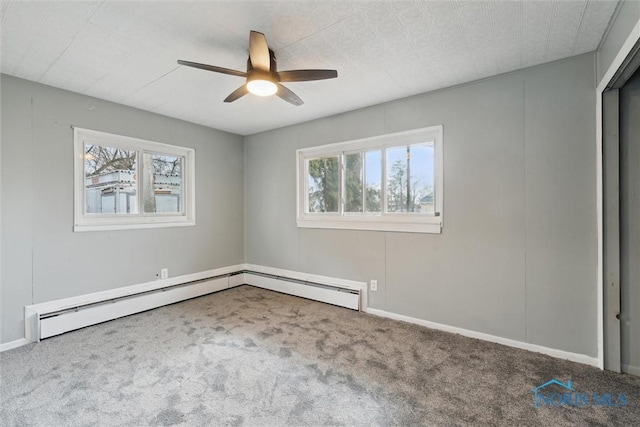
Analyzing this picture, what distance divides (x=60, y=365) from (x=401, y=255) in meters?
3.13

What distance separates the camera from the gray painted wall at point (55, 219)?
2566 mm

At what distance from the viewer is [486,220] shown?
2670mm

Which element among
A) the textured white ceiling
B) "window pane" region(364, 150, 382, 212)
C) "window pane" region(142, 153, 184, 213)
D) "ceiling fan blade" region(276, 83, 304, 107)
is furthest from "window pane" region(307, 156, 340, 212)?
"window pane" region(142, 153, 184, 213)

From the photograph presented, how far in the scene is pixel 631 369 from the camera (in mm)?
2084

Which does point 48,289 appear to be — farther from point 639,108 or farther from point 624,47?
point 639,108

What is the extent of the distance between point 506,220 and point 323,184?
2.18 m

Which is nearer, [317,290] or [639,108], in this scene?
[639,108]

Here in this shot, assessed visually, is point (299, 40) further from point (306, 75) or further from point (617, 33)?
point (617, 33)

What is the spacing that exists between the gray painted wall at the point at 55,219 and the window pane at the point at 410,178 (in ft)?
9.06

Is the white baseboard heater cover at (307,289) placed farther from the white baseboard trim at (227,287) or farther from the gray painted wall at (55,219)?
the gray painted wall at (55,219)

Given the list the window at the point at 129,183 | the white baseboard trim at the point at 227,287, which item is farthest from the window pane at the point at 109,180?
the white baseboard trim at the point at 227,287

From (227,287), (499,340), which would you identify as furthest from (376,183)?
(227,287)

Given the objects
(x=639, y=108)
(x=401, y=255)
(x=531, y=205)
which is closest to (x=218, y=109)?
(x=401, y=255)

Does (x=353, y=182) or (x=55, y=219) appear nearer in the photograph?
(x=55, y=219)
